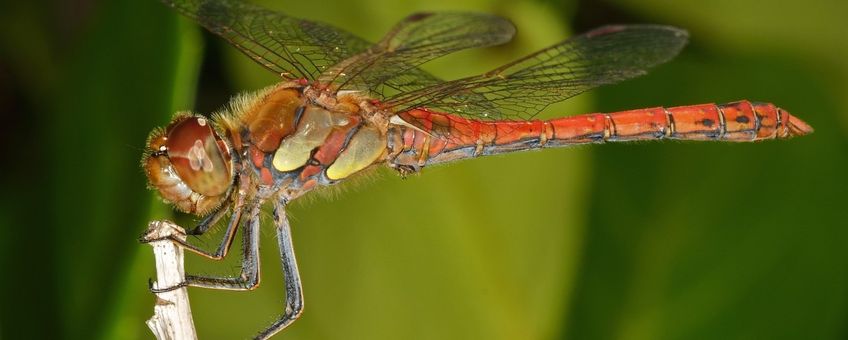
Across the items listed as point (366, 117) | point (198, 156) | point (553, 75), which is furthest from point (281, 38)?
point (553, 75)

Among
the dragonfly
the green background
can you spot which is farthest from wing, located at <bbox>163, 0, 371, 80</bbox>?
the green background

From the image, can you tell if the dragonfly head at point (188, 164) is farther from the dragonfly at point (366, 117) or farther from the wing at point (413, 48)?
the wing at point (413, 48)

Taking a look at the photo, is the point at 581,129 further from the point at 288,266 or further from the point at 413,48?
the point at 288,266

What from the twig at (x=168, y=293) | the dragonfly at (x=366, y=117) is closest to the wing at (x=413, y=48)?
the dragonfly at (x=366, y=117)

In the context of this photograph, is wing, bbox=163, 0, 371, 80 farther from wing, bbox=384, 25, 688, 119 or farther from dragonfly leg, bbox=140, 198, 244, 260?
dragonfly leg, bbox=140, 198, 244, 260

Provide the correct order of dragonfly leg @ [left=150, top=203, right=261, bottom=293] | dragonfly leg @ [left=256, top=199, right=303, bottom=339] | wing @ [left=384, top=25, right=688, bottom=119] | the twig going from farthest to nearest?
1. wing @ [left=384, top=25, right=688, bottom=119]
2. dragonfly leg @ [left=256, top=199, right=303, bottom=339]
3. dragonfly leg @ [left=150, top=203, right=261, bottom=293]
4. the twig
